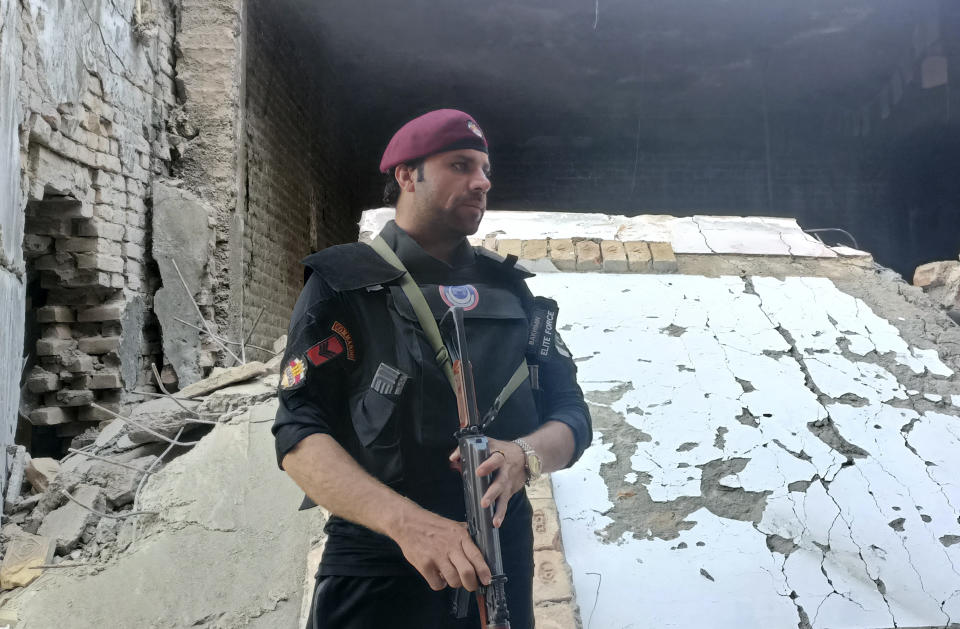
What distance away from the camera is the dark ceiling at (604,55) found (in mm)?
7664

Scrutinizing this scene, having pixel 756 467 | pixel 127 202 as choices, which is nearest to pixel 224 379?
pixel 127 202

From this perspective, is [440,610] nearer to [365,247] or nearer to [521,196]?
[365,247]

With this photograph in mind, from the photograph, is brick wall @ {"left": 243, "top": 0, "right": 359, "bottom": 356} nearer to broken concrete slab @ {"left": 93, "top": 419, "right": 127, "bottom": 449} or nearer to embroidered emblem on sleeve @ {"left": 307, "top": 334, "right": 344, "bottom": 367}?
broken concrete slab @ {"left": 93, "top": 419, "right": 127, "bottom": 449}

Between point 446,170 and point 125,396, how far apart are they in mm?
Answer: 4188

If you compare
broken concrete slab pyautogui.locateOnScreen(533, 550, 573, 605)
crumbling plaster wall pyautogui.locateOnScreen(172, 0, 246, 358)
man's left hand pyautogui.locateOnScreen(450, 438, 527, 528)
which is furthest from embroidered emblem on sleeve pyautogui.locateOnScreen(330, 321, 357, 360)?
crumbling plaster wall pyautogui.locateOnScreen(172, 0, 246, 358)

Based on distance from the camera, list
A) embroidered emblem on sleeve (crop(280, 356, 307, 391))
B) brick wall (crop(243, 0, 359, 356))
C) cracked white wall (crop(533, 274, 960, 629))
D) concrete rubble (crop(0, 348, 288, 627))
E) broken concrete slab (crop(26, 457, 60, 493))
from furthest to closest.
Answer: brick wall (crop(243, 0, 359, 356)) < broken concrete slab (crop(26, 457, 60, 493)) < concrete rubble (crop(0, 348, 288, 627)) < cracked white wall (crop(533, 274, 960, 629)) < embroidered emblem on sleeve (crop(280, 356, 307, 391))

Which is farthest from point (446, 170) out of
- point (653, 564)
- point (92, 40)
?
point (92, 40)

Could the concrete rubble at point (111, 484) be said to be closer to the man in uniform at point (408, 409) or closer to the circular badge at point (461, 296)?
the man in uniform at point (408, 409)

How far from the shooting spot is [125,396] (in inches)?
182

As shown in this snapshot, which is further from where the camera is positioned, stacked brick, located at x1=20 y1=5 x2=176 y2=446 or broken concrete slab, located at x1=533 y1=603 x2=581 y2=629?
stacked brick, located at x1=20 y1=5 x2=176 y2=446

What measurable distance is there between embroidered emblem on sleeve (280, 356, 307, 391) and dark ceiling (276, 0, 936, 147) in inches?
259

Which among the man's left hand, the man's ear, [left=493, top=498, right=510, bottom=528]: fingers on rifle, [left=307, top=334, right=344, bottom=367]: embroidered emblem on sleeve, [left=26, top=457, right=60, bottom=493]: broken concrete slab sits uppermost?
the man's ear

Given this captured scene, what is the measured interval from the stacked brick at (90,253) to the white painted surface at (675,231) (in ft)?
5.71

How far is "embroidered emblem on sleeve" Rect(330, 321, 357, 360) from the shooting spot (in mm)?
1112
